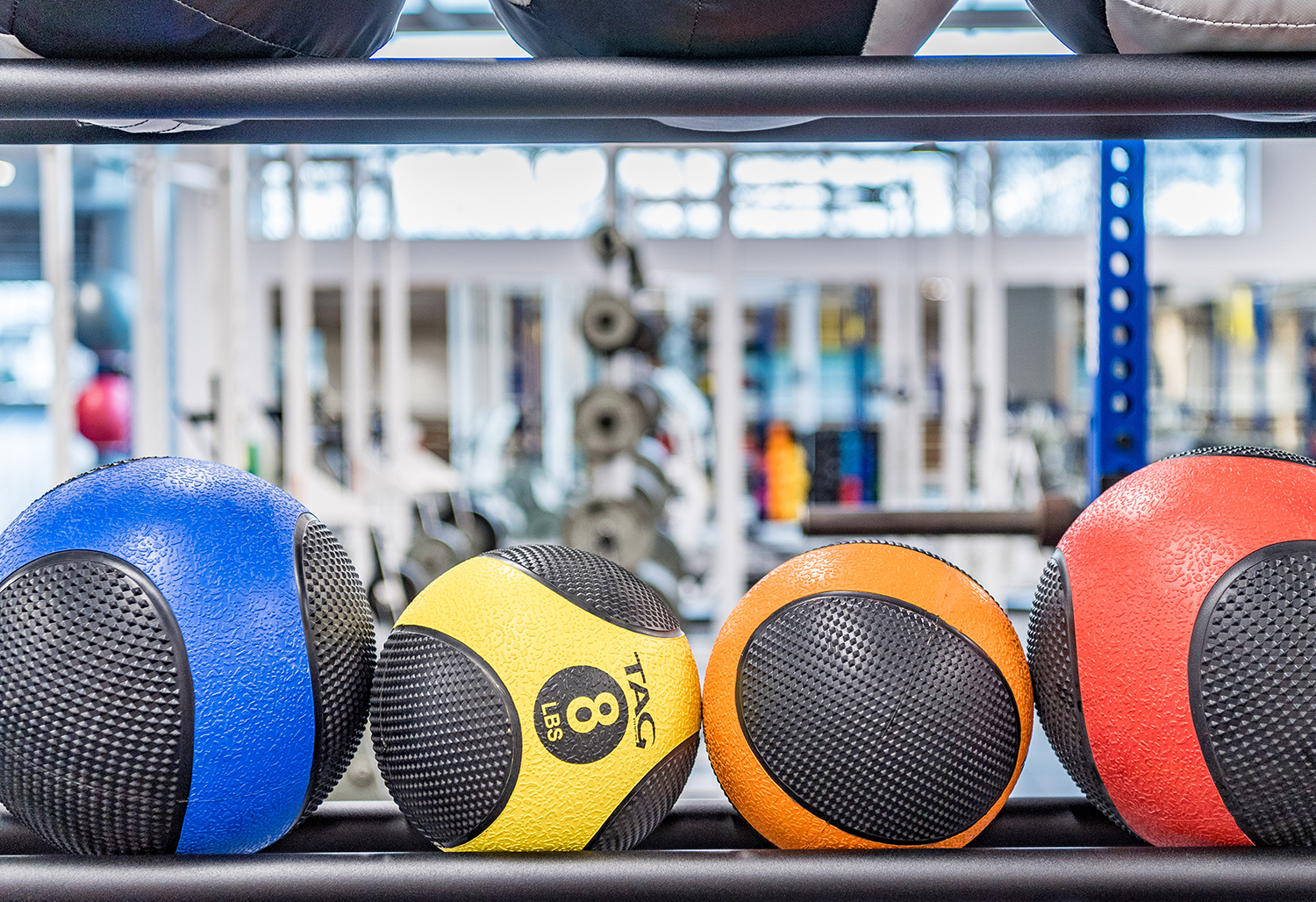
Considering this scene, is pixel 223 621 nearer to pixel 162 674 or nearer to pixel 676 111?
pixel 162 674

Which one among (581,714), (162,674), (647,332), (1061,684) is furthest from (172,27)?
(647,332)

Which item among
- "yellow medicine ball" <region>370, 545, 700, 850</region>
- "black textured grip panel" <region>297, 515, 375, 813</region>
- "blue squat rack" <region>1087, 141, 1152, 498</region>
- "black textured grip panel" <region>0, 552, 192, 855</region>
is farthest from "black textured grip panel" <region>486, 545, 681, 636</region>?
"blue squat rack" <region>1087, 141, 1152, 498</region>

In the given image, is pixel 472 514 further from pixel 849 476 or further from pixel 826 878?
pixel 826 878

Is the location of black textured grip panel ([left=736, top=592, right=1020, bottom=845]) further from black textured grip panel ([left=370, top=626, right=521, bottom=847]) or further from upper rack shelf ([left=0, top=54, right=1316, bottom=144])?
upper rack shelf ([left=0, top=54, right=1316, bottom=144])

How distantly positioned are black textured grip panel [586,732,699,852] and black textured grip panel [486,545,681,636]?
10cm

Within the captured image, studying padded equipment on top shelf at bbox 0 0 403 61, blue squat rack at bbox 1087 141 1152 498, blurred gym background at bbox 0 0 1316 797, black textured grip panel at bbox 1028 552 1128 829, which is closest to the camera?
padded equipment on top shelf at bbox 0 0 403 61

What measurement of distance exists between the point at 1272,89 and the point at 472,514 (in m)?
4.24

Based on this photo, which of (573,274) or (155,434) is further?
(573,274)

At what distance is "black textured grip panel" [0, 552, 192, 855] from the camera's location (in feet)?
2.46

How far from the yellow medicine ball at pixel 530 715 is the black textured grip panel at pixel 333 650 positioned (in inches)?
1.0

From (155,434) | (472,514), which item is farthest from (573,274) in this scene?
(155,434)

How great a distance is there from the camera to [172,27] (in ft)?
2.31

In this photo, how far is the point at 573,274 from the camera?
5.70 metres

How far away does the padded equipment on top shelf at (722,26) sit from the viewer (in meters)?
0.70
